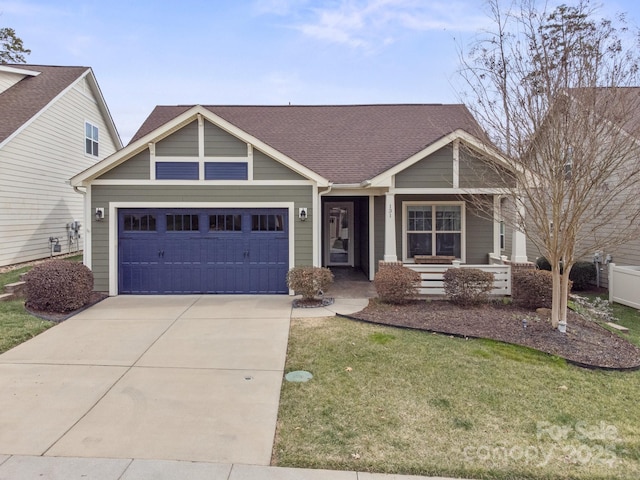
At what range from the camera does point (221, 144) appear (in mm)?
9844

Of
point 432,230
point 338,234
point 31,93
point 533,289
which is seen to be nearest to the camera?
point 533,289

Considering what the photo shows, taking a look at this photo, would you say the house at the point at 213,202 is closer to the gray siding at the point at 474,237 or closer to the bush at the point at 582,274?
the gray siding at the point at 474,237

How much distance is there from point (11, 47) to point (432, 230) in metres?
27.0

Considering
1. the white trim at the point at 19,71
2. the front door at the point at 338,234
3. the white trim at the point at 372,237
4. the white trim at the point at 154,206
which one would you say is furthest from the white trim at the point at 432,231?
the white trim at the point at 19,71

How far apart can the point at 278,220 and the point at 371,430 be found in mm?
6859

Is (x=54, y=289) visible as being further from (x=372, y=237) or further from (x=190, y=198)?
(x=372, y=237)

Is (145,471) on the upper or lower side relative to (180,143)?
lower

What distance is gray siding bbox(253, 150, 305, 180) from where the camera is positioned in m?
9.91

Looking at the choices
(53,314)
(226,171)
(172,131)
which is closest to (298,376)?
(53,314)

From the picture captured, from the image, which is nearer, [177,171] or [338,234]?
[177,171]

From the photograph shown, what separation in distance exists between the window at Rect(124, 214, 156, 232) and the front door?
19.8 feet

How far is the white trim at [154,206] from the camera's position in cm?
984

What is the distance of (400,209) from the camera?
12.0 m

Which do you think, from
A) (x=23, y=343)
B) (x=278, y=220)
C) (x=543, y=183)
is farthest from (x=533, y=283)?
(x=23, y=343)
